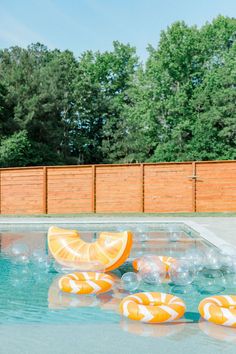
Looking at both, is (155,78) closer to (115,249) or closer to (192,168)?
(192,168)

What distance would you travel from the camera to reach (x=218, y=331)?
3824 mm

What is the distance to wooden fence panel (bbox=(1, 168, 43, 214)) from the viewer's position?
58.8ft

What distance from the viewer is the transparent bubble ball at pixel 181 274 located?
17.5 feet

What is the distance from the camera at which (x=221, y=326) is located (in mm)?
3916

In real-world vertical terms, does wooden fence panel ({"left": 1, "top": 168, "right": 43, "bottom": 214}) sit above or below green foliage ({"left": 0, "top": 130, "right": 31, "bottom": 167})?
below

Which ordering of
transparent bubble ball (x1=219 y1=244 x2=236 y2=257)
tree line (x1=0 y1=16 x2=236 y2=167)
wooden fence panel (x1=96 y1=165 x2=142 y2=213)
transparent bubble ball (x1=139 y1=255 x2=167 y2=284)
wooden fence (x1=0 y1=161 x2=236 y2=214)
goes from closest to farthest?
Result: transparent bubble ball (x1=139 y1=255 x2=167 y2=284)
transparent bubble ball (x1=219 y1=244 x2=236 y2=257)
wooden fence (x1=0 y1=161 x2=236 y2=214)
wooden fence panel (x1=96 y1=165 x2=142 y2=213)
tree line (x1=0 y1=16 x2=236 y2=167)

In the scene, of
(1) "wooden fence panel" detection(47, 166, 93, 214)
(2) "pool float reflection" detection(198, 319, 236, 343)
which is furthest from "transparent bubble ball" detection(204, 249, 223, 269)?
(1) "wooden fence panel" detection(47, 166, 93, 214)

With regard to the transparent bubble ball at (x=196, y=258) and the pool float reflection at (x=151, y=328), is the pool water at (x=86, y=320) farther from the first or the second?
the transparent bubble ball at (x=196, y=258)

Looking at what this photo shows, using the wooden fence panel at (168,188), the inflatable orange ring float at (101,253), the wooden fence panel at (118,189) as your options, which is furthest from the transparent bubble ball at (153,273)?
the wooden fence panel at (118,189)

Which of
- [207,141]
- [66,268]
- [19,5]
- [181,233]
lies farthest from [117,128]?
[66,268]

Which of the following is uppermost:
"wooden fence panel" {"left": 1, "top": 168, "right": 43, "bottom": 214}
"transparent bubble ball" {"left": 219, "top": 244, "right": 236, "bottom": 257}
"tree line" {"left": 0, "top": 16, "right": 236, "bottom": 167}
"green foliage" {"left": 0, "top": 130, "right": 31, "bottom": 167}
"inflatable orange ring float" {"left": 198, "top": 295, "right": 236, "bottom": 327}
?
"tree line" {"left": 0, "top": 16, "right": 236, "bottom": 167}

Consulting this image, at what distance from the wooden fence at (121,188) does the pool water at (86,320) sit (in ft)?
33.9

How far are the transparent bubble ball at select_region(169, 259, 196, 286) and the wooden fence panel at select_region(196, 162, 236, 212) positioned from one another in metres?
11.7

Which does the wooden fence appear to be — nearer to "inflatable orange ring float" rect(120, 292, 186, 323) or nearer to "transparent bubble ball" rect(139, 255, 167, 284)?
"transparent bubble ball" rect(139, 255, 167, 284)
